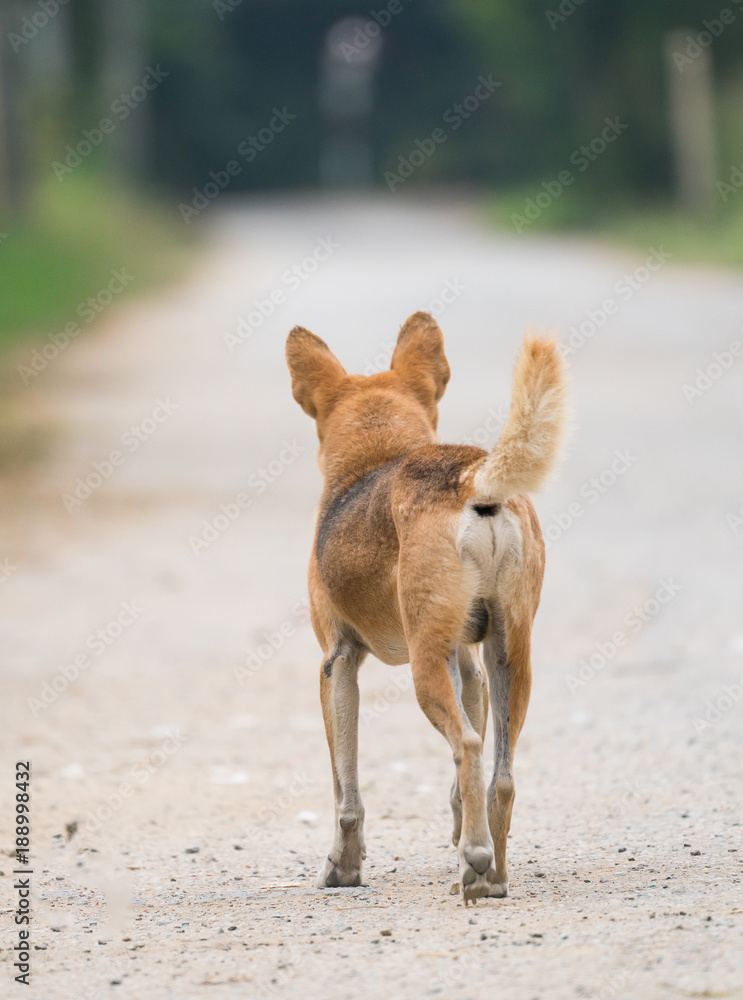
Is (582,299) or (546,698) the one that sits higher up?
(582,299)

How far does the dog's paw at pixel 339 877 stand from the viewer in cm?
432

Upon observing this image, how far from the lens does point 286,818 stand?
18.0 feet

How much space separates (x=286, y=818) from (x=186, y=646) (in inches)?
112

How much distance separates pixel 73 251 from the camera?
93.2ft

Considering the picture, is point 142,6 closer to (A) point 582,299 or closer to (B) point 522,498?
(A) point 582,299

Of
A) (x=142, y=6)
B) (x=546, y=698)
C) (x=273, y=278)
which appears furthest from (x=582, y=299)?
(x=142, y=6)
